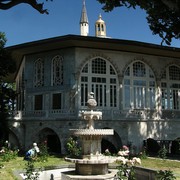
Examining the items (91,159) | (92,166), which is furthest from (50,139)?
(92,166)

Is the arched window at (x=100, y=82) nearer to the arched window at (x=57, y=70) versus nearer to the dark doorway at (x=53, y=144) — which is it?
the arched window at (x=57, y=70)

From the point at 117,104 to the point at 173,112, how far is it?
485 cm

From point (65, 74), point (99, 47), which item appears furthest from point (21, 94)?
point (99, 47)

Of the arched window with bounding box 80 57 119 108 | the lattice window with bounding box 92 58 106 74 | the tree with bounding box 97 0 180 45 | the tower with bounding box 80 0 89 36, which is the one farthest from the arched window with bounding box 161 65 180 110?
the tower with bounding box 80 0 89 36

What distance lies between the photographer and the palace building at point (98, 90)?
71.4 ft

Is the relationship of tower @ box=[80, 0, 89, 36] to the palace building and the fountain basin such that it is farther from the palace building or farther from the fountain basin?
the fountain basin

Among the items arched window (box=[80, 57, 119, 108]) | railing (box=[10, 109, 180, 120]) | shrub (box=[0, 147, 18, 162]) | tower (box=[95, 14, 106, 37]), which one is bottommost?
shrub (box=[0, 147, 18, 162])

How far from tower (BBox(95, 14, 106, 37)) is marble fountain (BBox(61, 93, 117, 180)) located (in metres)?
46.2

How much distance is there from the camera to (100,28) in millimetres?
57438

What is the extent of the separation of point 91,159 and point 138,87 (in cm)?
1354

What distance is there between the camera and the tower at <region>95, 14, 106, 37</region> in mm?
56750

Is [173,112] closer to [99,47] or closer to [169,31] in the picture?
[99,47]

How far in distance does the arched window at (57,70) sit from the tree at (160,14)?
12.2 meters

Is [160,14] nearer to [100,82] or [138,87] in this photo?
[100,82]
